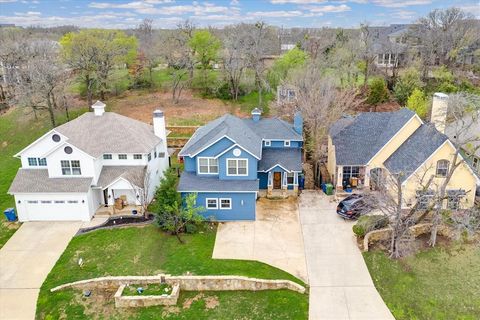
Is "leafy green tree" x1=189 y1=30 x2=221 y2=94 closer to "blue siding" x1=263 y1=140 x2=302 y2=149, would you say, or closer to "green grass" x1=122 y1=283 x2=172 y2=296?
"blue siding" x1=263 y1=140 x2=302 y2=149

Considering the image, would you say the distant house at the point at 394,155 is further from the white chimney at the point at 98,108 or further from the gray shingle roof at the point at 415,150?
Answer: the white chimney at the point at 98,108

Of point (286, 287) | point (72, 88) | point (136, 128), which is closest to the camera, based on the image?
point (286, 287)

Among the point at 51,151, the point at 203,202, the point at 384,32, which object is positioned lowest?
the point at 203,202

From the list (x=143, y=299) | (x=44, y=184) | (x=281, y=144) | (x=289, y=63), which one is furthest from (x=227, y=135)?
(x=289, y=63)

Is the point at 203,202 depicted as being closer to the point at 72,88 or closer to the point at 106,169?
the point at 106,169

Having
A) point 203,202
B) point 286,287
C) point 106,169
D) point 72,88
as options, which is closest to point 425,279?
point 286,287

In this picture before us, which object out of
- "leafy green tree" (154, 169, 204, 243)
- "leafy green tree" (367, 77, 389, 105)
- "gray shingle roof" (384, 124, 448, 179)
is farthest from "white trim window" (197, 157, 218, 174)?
"leafy green tree" (367, 77, 389, 105)

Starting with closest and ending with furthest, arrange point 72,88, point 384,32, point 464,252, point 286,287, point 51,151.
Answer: point 286,287 → point 464,252 → point 51,151 → point 72,88 → point 384,32
